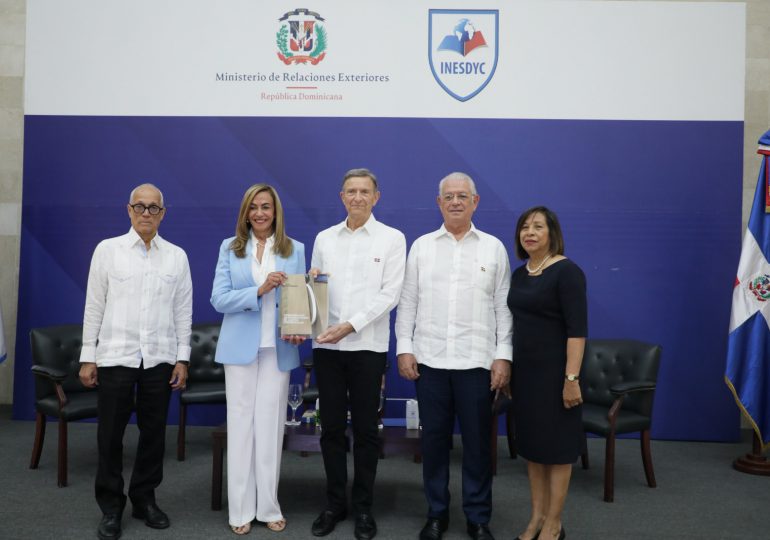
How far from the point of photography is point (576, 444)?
280 centimetres

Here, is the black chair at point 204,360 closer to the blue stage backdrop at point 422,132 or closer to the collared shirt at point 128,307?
the blue stage backdrop at point 422,132

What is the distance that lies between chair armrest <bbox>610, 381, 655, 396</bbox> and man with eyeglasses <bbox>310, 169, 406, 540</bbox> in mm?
1773

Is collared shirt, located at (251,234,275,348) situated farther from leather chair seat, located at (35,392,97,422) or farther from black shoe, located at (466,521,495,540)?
leather chair seat, located at (35,392,97,422)

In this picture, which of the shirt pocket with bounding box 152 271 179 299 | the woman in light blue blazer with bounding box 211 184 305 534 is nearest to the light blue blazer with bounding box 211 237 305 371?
the woman in light blue blazer with bounding box 211 184 305 534

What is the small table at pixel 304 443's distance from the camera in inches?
135

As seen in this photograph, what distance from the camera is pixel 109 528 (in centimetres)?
301

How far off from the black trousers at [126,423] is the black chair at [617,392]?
2.40 metres

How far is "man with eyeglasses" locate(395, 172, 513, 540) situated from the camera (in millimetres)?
2965

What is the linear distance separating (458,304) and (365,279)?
0.47 m

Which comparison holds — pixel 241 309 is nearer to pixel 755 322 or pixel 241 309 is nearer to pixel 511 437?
pixel 511 437

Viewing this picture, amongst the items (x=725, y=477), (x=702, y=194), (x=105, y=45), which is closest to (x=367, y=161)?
(x=105, y=45)

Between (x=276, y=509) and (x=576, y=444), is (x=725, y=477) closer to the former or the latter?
(x=576, y=444)

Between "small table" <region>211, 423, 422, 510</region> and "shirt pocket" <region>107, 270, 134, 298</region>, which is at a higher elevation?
"shirt pocket" <region>107, 270, 134, 298</region>

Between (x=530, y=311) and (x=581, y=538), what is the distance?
1268 mm
